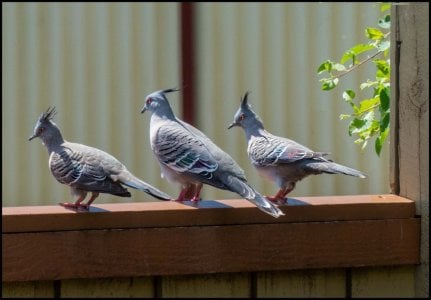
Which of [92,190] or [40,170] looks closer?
[92,190]

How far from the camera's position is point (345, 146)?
395 centimetres

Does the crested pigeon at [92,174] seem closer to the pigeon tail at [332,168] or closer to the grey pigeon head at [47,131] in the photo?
the grey pigeon head at [47,131]

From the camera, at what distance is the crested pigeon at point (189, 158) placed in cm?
188

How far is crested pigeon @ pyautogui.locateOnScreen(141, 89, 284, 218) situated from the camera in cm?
188

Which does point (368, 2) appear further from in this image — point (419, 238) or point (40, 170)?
point (419, 238)

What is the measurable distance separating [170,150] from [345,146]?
6.78 feet

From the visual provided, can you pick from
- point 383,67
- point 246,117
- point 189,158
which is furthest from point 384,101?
point 189,158

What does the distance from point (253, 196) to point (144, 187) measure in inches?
8.8

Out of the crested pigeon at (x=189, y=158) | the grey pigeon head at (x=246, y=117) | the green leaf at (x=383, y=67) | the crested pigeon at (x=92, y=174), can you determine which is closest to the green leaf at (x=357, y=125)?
the green leaf at (x=383, y=67)

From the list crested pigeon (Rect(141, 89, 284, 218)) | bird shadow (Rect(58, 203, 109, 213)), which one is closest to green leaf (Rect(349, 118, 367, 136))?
crested pigeon (Rect(141, 89, 284, 218))

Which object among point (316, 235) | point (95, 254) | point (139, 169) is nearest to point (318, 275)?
point (316, 235)

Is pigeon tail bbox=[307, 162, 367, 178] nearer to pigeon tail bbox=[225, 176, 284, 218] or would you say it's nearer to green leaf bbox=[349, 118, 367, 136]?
pigeon tail bbox=[225, 176, 284, 218]

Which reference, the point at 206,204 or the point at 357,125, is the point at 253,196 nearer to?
the point at 206,204

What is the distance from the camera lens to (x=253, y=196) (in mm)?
1710
